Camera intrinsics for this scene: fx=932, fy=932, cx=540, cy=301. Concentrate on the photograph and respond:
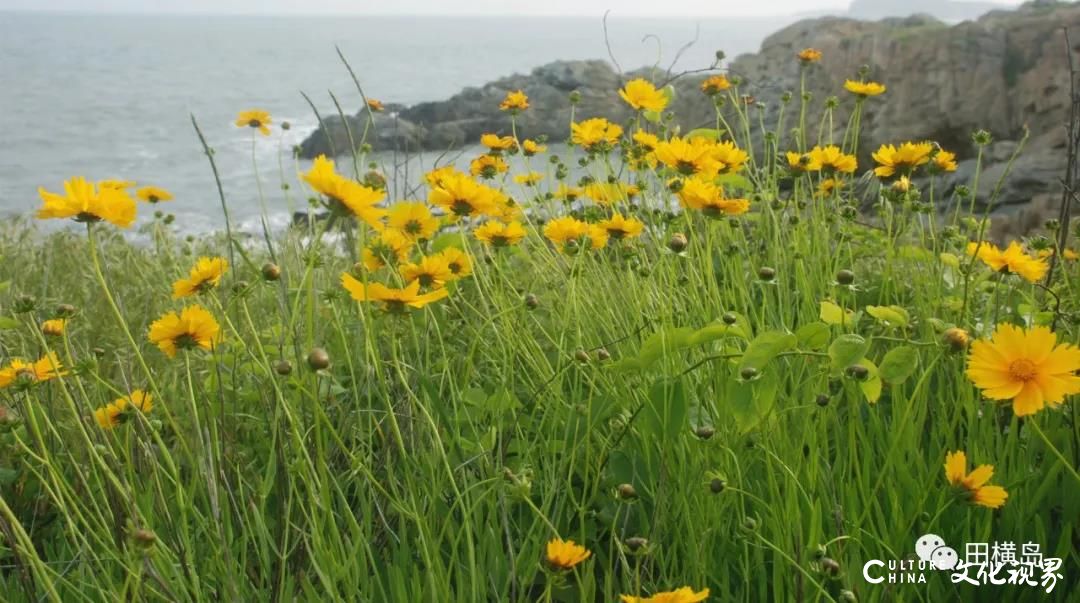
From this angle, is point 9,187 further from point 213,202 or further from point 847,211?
point 847,211

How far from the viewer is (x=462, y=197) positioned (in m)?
1.20

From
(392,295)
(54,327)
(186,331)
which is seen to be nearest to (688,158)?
(392,295)

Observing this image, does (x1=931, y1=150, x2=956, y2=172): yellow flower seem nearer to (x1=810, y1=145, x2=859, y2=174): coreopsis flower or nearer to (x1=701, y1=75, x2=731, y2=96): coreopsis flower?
(x1=810, y1=145, x2=859, y2=174): coreopsis flower

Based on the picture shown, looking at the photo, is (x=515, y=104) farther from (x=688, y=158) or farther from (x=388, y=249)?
(x=388, y=249)

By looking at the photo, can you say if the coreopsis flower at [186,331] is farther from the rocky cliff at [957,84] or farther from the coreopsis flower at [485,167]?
the rocky cliff at [957,84]

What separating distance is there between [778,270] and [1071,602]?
2.81ft

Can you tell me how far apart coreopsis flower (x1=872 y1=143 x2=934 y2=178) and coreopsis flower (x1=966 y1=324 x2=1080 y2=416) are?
2.21 feet

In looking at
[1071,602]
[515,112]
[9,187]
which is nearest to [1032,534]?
[1071,602]

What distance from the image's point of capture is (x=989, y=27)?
11898 millimetres

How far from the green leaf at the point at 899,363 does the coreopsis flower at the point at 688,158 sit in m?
0.54

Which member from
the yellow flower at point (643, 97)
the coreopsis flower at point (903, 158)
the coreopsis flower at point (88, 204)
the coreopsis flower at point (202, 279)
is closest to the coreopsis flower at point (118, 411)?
the coreopsis flower at point (202, 279)

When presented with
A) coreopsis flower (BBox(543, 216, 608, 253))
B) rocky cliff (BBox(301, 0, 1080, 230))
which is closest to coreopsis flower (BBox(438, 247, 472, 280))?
coreopsis flower (BBox(543, 216, 608, 253))

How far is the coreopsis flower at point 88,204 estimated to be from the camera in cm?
90

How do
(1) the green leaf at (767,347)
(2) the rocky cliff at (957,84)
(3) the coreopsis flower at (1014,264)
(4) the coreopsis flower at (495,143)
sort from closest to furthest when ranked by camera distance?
(1) the green leaf at (767,347)
(3) the coreopsis flower at (1014,264)
(4) the coreopsis flower at (495,143)
(2) the rocky cliff at (957,84)
